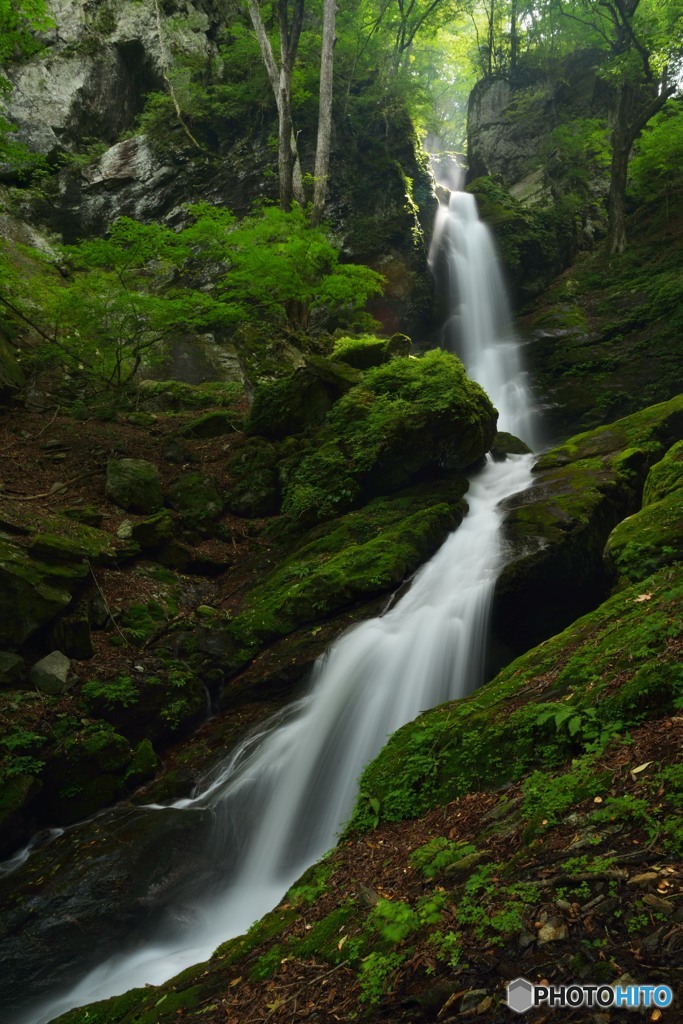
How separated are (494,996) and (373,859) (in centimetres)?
160

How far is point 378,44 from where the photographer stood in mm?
22172

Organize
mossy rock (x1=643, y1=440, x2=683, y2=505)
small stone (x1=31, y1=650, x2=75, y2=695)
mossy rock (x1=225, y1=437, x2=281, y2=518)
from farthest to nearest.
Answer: mossy rock (x1=225, y1=437, x2=281, y2=518)
small stone (x1=31, y1=650, x2=75, y2=695)
mossy rock (x1=643, y1=440, x2=683, y2=505)

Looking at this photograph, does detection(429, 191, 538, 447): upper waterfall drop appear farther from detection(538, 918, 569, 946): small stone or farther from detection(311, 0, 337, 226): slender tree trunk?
detection(538, 918, 569, 946): small stone

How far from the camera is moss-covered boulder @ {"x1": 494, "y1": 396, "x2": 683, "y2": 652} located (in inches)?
279

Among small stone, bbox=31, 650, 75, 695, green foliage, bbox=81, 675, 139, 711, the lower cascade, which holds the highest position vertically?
small stone, bbox=31, 650, 75, 695

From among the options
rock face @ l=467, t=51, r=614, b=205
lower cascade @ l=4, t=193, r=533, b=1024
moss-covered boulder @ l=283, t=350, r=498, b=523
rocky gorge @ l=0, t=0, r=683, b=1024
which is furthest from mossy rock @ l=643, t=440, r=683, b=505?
rock face @ l=467, t=51, r=614, b=205

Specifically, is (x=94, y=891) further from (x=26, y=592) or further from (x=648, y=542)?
(x=648, y=542)

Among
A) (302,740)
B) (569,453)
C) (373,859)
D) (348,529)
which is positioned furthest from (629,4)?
(373,859)

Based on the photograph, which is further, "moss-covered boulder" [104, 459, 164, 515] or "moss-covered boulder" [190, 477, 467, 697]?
"moss-covered boulder" [104, 459, 164, 515]

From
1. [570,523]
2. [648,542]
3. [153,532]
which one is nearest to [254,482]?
[153,532]

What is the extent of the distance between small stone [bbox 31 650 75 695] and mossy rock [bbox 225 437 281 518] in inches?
168

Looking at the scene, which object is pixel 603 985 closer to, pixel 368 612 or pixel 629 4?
pixel 368 612

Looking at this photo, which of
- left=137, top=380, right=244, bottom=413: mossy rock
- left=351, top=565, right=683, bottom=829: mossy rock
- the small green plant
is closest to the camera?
the small green plant

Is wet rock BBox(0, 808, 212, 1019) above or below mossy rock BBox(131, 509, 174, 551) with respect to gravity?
below
